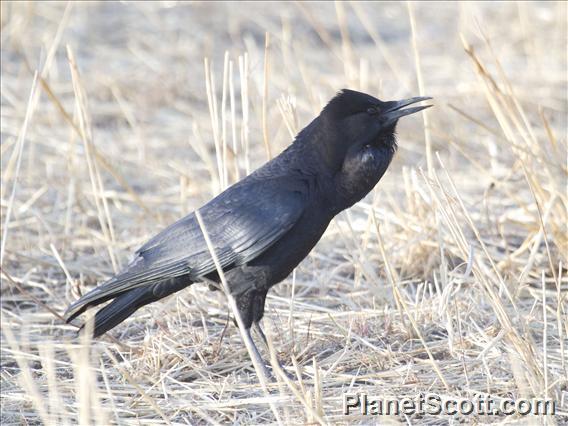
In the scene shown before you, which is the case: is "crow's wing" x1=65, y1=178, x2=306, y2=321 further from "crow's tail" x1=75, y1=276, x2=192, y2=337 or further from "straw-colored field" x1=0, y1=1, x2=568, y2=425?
"straw-colored field" x1=0, y1=1, x2=568, y2=425

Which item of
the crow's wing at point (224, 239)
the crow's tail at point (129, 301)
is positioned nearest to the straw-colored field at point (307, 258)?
the crow's tail at point (129, 301)

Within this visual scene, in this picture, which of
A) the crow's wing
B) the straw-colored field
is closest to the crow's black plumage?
the crow's wing

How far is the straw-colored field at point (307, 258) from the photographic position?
3650 mm

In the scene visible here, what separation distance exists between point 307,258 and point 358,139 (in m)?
1.48

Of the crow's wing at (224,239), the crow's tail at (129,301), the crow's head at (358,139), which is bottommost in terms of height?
the crow's tail at (129,301)

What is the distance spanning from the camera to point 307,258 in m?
5.42

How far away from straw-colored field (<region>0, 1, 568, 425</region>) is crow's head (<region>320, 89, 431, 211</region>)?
0.93ft

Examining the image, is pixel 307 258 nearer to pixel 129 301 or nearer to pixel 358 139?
pixel 358 139

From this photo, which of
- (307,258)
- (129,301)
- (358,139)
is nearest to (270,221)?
(358,139)

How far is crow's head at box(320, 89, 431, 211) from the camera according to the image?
157 inches

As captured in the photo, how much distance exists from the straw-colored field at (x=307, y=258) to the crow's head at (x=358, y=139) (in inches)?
11.2

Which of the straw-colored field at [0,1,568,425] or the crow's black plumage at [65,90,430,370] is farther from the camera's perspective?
the crow's black plumage at [65,90,430,370]

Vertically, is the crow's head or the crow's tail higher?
the crow's head

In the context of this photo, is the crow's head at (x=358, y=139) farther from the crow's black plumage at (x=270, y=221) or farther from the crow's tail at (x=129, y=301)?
the crow's tail at (x=129, y=301)
